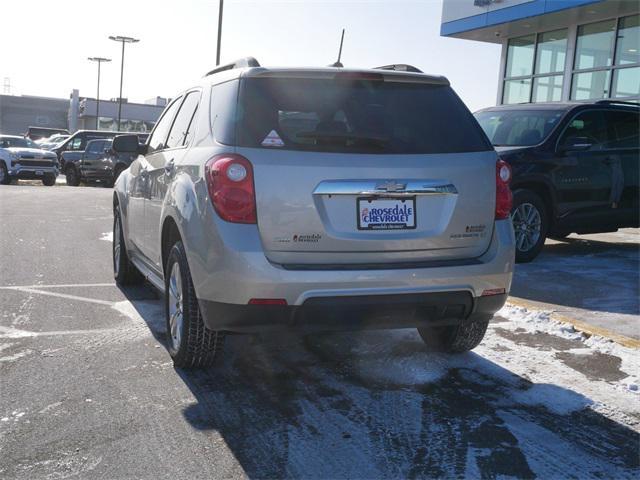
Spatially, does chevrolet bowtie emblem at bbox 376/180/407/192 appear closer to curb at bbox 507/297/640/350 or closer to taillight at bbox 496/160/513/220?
taillight at bbox 496/160/513/220

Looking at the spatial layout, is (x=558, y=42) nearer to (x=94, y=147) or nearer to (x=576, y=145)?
(x=576, y=145)

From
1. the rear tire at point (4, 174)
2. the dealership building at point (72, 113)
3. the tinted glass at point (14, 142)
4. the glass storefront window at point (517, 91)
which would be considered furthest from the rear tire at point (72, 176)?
the dealership building at point (72, 113)

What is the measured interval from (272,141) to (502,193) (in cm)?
136

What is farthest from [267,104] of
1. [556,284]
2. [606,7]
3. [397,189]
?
[606,7]

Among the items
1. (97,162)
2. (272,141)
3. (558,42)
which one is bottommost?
(97,162)

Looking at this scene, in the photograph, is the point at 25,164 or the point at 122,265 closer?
the point at 122,265

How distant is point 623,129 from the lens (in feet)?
30.0

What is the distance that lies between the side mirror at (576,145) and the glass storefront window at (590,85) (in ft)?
33.2

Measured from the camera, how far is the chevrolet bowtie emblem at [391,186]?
12.0 ft

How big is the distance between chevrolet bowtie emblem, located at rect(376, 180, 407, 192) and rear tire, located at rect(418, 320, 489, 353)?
3.67 ft

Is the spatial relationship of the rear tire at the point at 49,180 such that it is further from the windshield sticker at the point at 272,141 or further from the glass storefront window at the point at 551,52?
the windshield sticker at the point at 272,141

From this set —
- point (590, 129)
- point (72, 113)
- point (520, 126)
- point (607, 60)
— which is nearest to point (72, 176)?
point (607, 60)

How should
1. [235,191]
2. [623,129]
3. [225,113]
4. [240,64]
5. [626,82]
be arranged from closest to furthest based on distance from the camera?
[235,191], [225,113], [240,64], [623,129], [626,82]

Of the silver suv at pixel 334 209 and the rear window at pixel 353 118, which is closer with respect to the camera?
the silver suv at pixel 334 209
